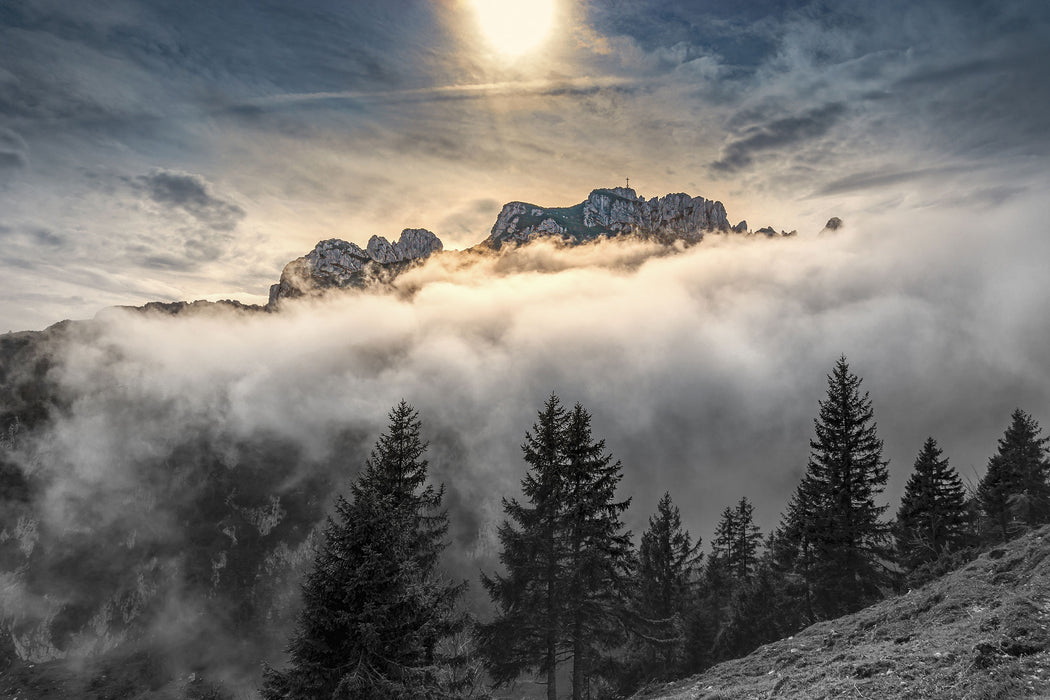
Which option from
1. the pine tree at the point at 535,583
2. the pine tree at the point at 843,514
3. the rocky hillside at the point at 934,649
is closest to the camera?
the rocky hillside at the point at 934,649

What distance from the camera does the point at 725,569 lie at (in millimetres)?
57625

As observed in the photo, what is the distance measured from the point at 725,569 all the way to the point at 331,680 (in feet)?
174

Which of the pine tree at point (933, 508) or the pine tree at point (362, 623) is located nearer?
the pine tree at point (362, 623)

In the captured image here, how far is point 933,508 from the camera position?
3878 cm

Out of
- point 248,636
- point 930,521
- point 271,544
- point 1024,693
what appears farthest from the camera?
point 271,544

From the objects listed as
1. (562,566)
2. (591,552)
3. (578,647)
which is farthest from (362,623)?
(578,647)

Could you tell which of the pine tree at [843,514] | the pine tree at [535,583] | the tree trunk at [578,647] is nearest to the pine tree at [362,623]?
the pine tree at [535,583]

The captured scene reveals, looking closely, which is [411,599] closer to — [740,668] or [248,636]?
[740,668]

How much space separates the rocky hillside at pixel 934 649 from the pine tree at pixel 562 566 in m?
4.41

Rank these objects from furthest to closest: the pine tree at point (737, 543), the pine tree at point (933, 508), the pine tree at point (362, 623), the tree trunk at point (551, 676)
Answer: the pine tree at point (737, 543) → the pine tree at point (933, 508) → the tree trunk at point (551, 676) → the pine tree at point (362, 623)

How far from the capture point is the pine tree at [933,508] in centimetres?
3897

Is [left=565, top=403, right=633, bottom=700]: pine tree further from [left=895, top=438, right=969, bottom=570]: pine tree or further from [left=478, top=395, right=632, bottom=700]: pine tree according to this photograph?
[left=895, top=438, right=969, bottom=570]: pine tree

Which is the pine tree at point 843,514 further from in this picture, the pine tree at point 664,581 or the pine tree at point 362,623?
the pine tree at point 362,623

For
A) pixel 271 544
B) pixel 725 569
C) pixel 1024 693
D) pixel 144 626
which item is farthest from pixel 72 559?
pixel 1024 693
